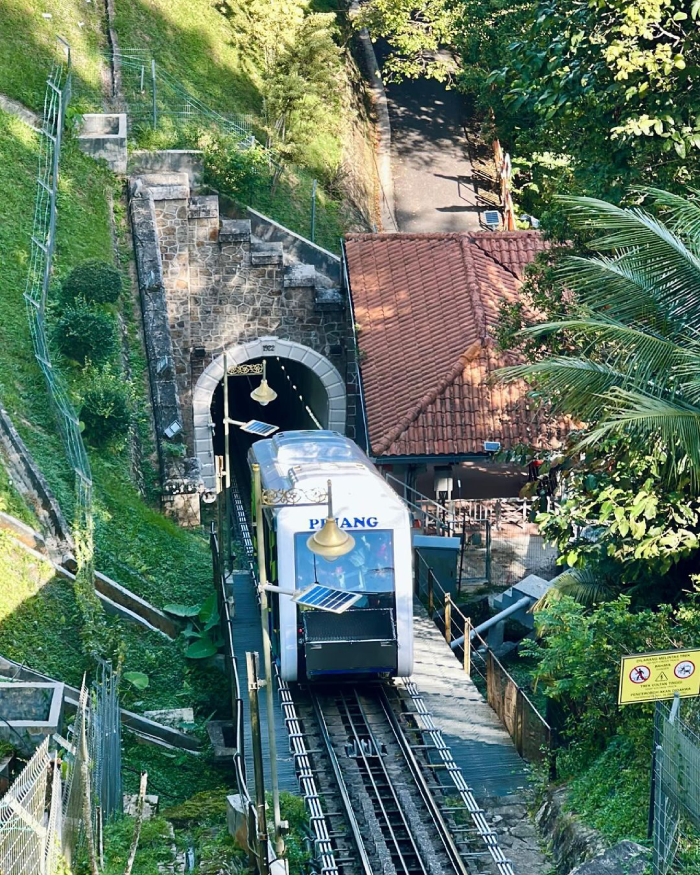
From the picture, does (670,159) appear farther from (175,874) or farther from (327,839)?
(175,874)

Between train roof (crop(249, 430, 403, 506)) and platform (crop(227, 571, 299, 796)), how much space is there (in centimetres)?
263

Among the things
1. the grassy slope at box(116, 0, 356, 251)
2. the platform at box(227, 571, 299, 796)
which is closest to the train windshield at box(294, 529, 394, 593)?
the platform at box(227, 571, 299, 796)

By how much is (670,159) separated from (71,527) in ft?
39.2

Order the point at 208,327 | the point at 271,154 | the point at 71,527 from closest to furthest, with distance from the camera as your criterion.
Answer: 1. the point at 71,527
2. the point at 208,327
3. the point at 271,154

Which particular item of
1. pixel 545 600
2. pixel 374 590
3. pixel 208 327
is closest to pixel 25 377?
pixel 208 327

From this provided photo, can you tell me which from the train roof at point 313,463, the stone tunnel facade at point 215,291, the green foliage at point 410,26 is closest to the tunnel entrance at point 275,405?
the stone tunnel facade at point 215,291

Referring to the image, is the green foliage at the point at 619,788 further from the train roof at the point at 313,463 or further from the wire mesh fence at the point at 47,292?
the wire mesh fence at the point at 47,292

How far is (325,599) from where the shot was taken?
14.2 metres

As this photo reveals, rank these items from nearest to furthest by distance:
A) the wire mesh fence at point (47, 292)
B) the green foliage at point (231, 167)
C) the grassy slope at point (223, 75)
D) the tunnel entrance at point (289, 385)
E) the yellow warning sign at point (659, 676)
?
the yellow warning sign at point (659, 676) → the wire mesh fence at point (47, 292) → the tunnel entrance at point (289, 385) → the green foliage at point (231, 167) → the grassy slope at point (223, 75)

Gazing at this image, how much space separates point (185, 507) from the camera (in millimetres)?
29125

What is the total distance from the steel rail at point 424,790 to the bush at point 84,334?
11386 mm

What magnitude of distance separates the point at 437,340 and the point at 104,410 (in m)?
7.49

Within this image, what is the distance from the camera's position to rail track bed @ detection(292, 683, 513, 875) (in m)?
15.6

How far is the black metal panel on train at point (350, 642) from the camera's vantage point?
62.6 feet
